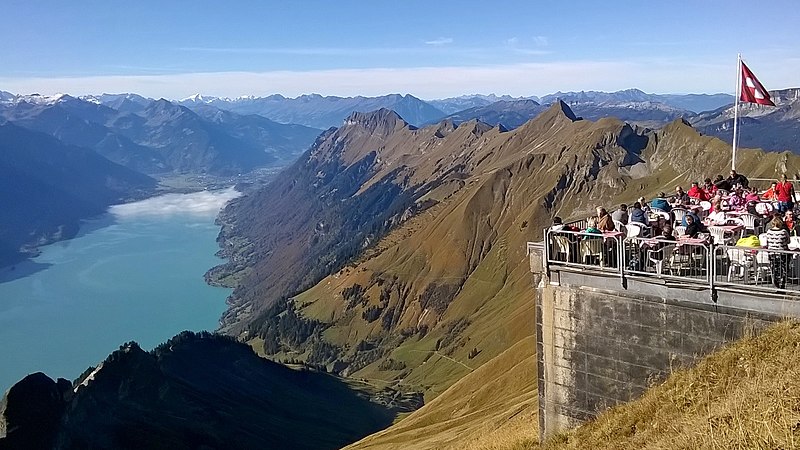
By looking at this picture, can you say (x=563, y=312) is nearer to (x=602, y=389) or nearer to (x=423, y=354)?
(x=602, y=389)

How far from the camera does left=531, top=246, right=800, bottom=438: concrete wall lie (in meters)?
17.3

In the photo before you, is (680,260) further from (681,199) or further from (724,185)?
(724,185)

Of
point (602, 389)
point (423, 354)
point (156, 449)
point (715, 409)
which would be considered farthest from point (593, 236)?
point (423, 354)

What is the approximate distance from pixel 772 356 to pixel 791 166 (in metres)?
156

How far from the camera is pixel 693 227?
1981cm

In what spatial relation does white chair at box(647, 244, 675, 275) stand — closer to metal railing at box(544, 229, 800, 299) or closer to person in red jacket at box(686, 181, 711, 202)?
metal railing at box(544, 229, 800, 299)

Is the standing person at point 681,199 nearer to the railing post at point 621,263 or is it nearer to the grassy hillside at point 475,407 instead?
the railing post at point 621,263

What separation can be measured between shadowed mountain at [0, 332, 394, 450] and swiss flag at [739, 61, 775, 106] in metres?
90.5

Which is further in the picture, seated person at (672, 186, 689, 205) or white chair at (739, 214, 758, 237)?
seated person at (672, 186, 689, 205)

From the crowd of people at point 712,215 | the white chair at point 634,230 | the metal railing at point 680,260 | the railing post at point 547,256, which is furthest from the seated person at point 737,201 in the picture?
the railing post at point 547,256

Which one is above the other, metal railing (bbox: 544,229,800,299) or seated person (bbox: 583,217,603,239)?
seated person (bbox: 583,217,603,239)

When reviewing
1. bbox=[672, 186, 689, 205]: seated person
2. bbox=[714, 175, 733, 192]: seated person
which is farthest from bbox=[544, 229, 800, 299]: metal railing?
bbox=[714, 175, 733, 192]: seated person

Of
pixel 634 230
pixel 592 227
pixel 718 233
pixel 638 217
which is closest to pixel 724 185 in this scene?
pixel 718 233

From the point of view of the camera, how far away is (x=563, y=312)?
20391 millimetres
